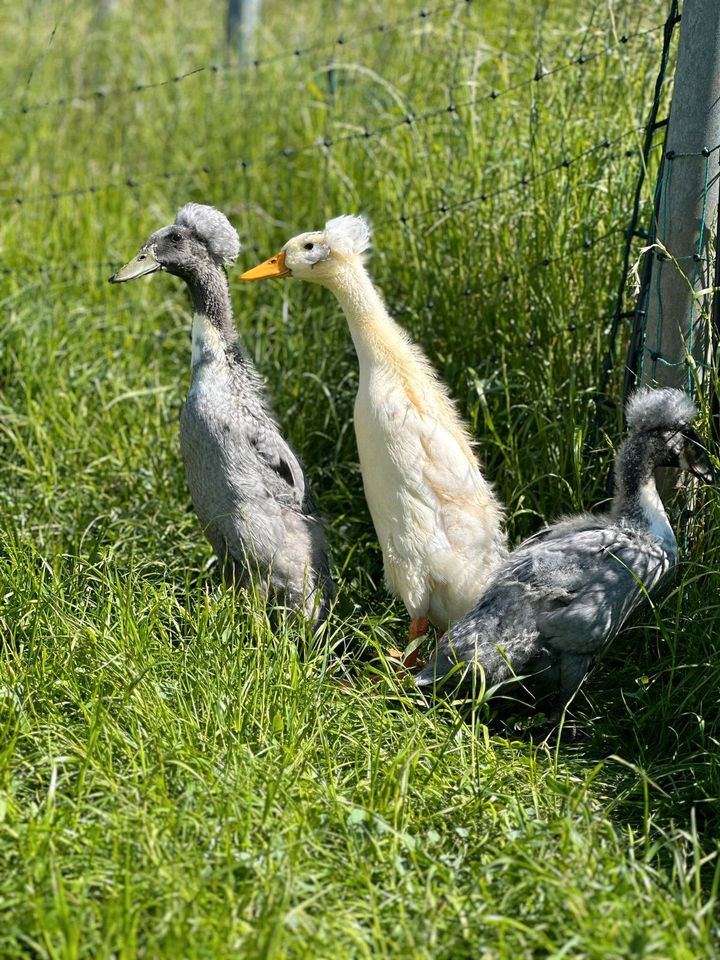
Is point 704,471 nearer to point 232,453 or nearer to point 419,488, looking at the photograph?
point 419,488

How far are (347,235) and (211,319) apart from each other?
570mm

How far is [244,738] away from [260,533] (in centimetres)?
105

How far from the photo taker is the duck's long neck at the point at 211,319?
4160 millimetres

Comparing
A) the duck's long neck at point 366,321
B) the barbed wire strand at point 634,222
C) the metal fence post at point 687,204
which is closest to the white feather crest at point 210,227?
the duck's long neck at point 366,321

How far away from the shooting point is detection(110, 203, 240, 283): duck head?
4.18 metres

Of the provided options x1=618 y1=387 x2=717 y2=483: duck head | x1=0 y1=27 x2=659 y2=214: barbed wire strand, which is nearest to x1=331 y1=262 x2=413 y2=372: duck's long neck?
x1=618 y1=387 x2=717 y2=483: duck head

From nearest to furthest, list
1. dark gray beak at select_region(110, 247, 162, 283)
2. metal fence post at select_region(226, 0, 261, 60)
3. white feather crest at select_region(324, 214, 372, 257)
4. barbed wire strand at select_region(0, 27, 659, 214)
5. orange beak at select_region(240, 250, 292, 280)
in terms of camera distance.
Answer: white feather crest at select_region(324, 214, 372, 257) < orange beak at select_region(240, 250, 292, 280) < dark gray beak at select_region(110, 247, 162, 283) < barbed wire strand at select_region(0, 27, 659, 214) < metal fence post at select_region(226, 0, 261, 60)

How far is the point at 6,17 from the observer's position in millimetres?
9078

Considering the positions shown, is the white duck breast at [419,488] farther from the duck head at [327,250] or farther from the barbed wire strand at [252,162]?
the barbed wire strand at [252,162]

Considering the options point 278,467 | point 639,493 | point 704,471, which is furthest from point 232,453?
point 704,471

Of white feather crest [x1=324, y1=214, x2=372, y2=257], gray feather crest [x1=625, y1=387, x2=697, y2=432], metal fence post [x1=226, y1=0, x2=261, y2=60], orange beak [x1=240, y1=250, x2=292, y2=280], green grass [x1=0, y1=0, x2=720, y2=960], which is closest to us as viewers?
green grass [x1=0, y1=0, x2=720, y2=960]

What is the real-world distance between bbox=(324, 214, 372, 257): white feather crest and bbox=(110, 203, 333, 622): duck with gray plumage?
1.38ft

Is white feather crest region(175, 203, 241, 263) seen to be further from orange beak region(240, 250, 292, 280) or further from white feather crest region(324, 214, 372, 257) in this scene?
white feather crest region(324, 214, 372, 257)

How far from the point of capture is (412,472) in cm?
386
